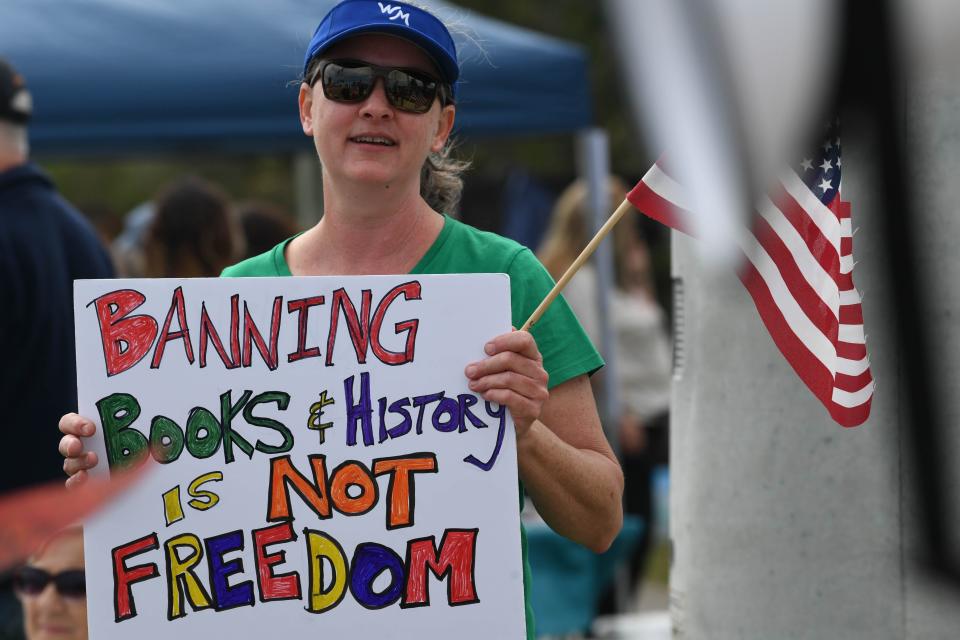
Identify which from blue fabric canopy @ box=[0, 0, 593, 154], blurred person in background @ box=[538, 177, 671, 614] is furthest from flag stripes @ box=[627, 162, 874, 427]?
blurred person in background @ box=[538, 177, 671, 614]

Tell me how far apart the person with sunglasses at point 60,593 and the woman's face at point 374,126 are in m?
0.87

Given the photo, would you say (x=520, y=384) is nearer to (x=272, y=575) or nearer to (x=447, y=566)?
(x=447, y=566)

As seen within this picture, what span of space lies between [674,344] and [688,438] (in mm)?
196

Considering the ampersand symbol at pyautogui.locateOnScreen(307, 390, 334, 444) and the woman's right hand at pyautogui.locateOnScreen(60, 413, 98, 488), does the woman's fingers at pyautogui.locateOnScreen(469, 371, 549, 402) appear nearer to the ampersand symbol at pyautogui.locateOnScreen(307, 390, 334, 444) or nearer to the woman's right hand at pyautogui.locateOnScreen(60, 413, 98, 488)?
the ampersand symbol at pyautogui.locateOnScreen(307, 390, 334, 444)

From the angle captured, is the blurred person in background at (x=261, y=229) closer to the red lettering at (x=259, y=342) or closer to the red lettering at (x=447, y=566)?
the red lettering at (x=259, y=342)

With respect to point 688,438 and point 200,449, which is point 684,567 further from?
point 200,449

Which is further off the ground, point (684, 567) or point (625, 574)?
point (684, 567)

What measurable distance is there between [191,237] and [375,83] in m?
3.14

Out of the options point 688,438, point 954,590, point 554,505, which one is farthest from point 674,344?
point 954,590

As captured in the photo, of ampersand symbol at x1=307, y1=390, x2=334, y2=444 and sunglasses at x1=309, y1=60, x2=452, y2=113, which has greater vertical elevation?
sunglasses at x1=309, y1=60, x2=452, y2=113

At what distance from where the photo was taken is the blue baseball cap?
1.70m

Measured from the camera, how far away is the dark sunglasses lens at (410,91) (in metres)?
1.72

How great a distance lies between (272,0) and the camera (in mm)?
5746

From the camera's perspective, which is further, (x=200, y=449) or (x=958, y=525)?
(x=200, y=449)
